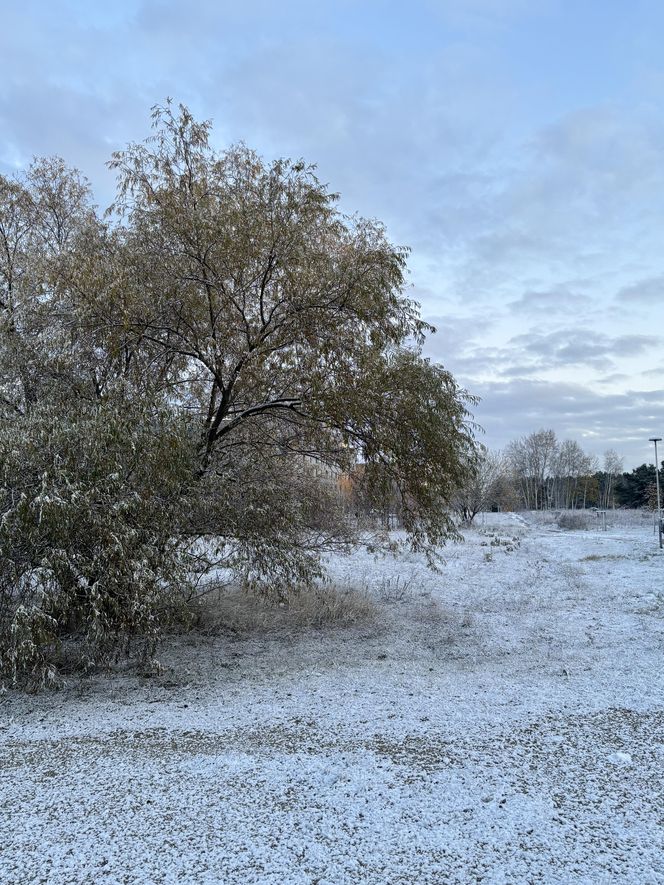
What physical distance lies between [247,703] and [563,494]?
62912 millimetres

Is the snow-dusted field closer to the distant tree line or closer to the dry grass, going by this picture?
the dry grass

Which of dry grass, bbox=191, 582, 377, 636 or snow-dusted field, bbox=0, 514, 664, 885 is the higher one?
snow-dusted field, bbox=0, 514, 664, 885

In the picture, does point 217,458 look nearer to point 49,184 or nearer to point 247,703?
point 247,703

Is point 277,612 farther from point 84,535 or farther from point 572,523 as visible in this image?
point 572,523

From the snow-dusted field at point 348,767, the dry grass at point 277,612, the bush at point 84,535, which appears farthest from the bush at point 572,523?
the bush at point 84,535

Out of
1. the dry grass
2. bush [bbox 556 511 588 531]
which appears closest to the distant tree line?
bush [bbox 556 511 588 531]

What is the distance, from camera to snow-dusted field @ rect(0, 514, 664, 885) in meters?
2.17

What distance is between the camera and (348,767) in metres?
2.92

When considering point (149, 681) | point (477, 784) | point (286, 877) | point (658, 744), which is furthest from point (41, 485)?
point (658, 744)

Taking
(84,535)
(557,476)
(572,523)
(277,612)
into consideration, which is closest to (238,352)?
(84,535)

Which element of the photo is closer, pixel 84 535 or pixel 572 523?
pixel 84 535

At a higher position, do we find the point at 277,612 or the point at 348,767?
the point at 348,767

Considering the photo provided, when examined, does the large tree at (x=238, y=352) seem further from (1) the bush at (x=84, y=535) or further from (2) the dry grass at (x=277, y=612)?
(2) the dry grass at (x=277, y=612)

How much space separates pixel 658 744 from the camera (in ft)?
10.6
